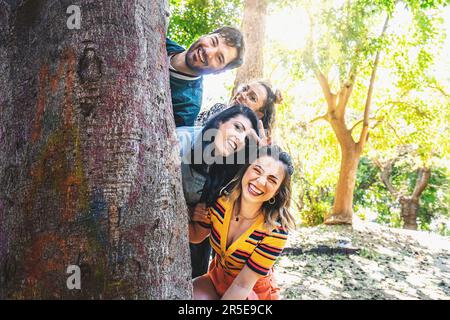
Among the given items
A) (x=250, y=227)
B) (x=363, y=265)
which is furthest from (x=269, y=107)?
(x=363, y=265)

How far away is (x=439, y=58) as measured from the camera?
11.8m

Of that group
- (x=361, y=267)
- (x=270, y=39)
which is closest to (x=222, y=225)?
(x=361, y=267)

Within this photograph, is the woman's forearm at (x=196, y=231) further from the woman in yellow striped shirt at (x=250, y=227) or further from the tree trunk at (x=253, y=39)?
the tree trunk at (x=253, y=39)

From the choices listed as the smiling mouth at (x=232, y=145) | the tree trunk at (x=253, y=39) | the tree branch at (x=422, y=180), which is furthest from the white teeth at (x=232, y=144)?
the tree branch at (x=422, y=180)

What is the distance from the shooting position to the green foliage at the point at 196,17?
6.76 m

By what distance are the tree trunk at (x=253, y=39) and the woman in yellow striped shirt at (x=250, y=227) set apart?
151 inches

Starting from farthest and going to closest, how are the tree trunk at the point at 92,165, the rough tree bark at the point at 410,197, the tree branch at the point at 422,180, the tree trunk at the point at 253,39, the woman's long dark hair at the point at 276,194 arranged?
the rough tree bark at the point at 410,197, the tree branch at the point at 422,180, the tree trunk at the point at 253,39, the woman's long dark hair at the point at 276,194, the tree trunk at the point at 92,165

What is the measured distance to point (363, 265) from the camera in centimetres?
781

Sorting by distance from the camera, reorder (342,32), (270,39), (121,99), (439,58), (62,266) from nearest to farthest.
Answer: (62,266)
(121,99)
(342,32)
(270,39)
(439,58)

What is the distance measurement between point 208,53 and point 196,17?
190 inches

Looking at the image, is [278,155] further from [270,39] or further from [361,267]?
[270,39]

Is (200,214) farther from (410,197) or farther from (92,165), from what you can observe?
(410,197)

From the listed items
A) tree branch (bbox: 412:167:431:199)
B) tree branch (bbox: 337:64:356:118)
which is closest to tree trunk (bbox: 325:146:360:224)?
tree branch (bbox: 337:64:356:118)

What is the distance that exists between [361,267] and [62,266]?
7.14 meters
